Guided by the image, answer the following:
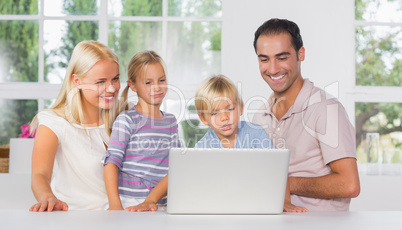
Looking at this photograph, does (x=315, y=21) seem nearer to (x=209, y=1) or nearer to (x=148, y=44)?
(x=209, y=1)

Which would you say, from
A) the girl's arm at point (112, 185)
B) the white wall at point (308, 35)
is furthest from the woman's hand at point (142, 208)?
the white wall at point (308, 35)

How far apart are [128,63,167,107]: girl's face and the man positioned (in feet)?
1.56

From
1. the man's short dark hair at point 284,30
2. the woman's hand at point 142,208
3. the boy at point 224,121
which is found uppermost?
the man's short dark hair at point 284,30

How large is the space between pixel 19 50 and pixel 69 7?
49 cm

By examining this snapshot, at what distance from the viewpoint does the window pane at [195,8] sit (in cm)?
367

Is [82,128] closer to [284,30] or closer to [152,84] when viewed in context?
[152,84]

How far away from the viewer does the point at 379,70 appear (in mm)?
5336

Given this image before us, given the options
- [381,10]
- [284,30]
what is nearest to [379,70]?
[381,10]

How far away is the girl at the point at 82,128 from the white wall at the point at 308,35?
1504 mm

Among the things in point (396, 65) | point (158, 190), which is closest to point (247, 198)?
point (158, 190)

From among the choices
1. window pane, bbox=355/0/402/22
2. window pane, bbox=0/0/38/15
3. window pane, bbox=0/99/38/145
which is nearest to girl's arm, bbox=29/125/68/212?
window pane, bbox=0/99/38/145

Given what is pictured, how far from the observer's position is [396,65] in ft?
16.7

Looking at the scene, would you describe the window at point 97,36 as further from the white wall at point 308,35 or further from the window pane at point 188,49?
the white wall at point 308,35

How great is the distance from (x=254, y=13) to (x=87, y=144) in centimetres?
186
